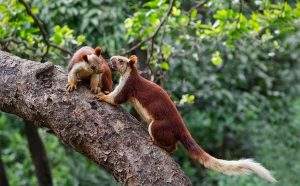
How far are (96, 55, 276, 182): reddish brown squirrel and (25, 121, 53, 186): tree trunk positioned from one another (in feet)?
9.04

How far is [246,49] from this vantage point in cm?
616

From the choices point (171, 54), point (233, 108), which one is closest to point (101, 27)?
point (171, 54)

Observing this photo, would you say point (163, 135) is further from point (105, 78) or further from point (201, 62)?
point (201, 62)

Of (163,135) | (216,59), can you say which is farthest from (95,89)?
(216,59)

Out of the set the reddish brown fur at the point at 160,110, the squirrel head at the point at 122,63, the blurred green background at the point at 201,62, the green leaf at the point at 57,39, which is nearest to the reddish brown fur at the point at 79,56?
the squirrel head at the point at 122,63

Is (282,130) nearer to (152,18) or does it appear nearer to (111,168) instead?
(152,18)

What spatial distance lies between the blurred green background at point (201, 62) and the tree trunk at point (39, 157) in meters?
0.85

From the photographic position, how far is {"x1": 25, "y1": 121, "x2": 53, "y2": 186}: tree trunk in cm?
561

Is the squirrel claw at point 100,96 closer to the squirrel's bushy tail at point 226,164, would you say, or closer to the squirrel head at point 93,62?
the squirrel head at point 93,62

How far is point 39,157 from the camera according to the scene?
5.66 meters

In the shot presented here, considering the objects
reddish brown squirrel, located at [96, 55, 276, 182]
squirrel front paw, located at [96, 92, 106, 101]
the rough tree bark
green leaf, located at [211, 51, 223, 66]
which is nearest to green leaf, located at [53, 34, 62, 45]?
green leaf, located at [211, 51, 223, 66]

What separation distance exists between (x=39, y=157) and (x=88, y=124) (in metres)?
3.15

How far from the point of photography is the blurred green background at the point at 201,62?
4.75m

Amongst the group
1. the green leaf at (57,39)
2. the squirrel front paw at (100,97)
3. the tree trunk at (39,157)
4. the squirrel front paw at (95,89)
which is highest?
the squirrel front paw at (100,97)
